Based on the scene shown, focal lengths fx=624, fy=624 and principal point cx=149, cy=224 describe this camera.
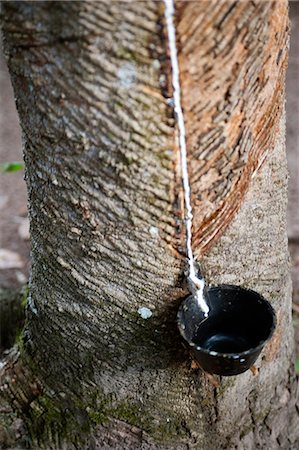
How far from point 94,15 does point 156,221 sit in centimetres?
45

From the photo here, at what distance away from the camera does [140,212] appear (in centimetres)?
136

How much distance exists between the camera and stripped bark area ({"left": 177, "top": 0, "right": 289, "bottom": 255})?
3.90 ft

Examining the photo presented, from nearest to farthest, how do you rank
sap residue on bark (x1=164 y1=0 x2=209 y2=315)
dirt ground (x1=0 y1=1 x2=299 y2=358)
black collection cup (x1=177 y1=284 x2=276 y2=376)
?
sap residue on bark (x1=164 y1=0 x2=209 y2=315)
black collection cup (x1=177 y1=284 x2=276 y2=376)
dirt ground (x1=0 y1=1 x2=299 y2=358)

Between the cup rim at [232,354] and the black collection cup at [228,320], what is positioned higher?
the cup rim at [232,354]

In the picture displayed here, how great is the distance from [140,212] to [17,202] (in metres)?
2.26

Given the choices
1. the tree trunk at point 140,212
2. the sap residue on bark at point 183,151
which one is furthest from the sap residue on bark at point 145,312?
the sap residue on bark at point 183,151

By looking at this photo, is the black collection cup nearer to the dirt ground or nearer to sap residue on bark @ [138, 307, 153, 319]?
sap residue on bark @ [138, 307, 153, 319]

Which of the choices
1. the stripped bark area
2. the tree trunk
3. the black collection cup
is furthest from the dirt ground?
the stripped bark area

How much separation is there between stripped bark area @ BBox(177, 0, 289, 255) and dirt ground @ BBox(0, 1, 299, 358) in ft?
4.56

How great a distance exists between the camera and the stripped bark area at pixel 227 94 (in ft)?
3.90

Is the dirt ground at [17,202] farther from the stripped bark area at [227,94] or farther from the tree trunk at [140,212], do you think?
the stripped bark area at [227,94]

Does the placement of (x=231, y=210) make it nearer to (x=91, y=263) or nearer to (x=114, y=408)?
(x=91, y=263)

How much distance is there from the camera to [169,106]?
123 centimetres

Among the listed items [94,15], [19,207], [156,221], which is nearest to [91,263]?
[156,221]
